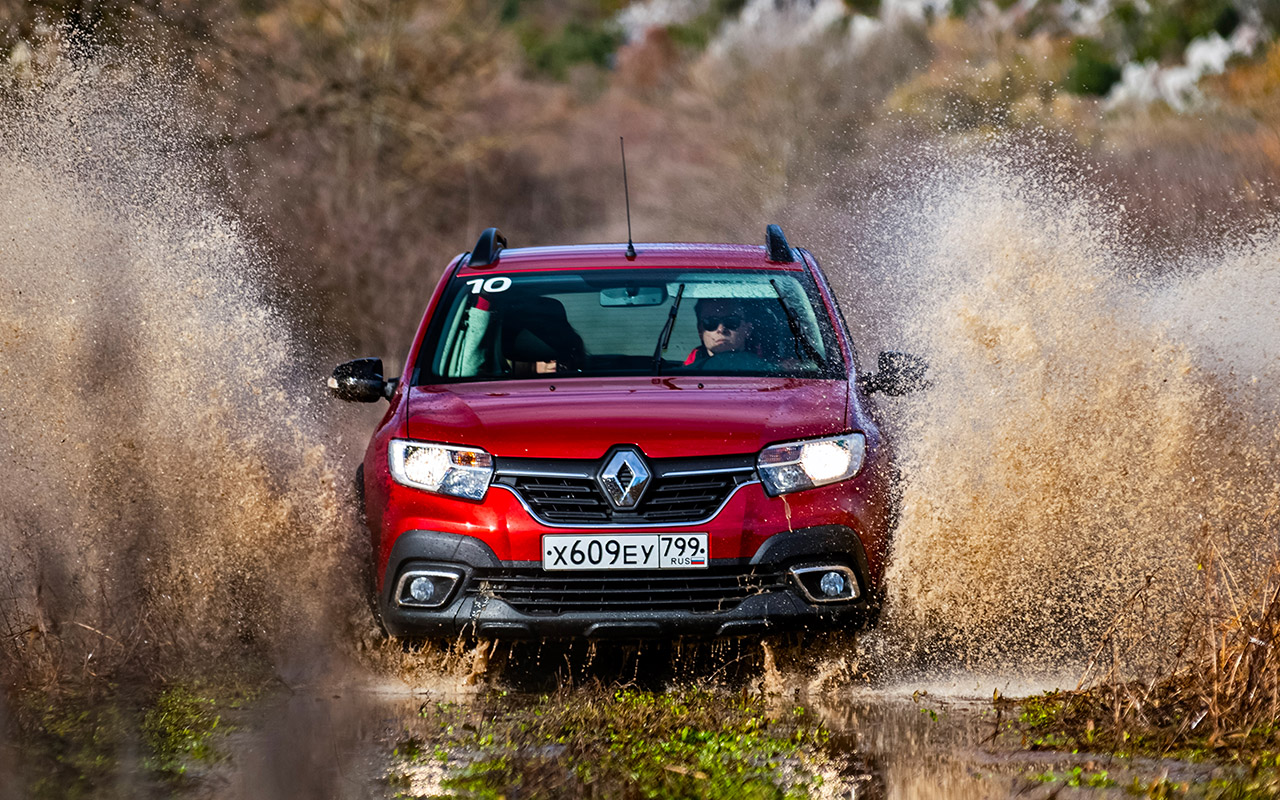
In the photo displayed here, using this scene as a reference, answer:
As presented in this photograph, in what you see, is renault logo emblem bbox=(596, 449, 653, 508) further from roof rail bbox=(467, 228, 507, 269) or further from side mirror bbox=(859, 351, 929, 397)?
roof rail bbox=(467, 228, 507, 269)

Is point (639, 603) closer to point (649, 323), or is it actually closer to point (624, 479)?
point (624, 479)

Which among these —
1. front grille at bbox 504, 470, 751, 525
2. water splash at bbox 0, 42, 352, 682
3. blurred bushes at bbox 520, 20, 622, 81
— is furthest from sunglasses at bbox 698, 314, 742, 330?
blurred bushes at bbox 520, 20, 622, 81

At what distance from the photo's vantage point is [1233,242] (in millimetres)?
17766

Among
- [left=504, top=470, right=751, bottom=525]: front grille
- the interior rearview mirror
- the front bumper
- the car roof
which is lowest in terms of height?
the front bumper

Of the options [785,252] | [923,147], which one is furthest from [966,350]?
[923,147]

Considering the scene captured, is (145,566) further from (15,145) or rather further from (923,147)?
(923,147)

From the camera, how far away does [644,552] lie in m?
5.41

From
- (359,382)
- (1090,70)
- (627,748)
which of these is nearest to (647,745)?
(627,748)

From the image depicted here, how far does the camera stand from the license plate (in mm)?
5406

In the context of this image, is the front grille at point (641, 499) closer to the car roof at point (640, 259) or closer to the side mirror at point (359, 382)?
the side mirror at point (359, 382)

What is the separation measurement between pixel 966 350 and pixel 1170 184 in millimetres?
13499

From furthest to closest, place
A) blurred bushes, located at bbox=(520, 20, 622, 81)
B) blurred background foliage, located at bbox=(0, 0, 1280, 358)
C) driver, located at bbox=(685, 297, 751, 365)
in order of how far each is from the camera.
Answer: blurred bushes, located at bbox=(520, 20, 622, 81)
blurred background foliage, located at bbox=(0, 0, 1280, 358)
driver, located at bbox=(685, 297, 751, 365)

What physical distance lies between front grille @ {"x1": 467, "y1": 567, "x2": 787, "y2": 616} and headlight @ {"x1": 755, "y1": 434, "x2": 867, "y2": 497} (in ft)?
1.04

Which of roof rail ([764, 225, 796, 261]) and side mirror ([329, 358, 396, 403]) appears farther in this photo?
roof rail ([764, 225, 796, 261])
